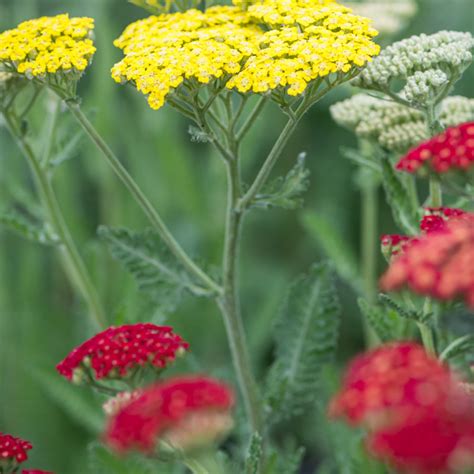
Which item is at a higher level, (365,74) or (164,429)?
(365,74)

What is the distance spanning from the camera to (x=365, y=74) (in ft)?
5.22

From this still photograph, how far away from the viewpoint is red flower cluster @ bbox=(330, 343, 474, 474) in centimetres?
88

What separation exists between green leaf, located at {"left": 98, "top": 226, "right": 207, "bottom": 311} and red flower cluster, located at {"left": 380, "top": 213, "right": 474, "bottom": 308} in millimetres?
757

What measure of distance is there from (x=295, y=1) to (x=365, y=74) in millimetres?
184

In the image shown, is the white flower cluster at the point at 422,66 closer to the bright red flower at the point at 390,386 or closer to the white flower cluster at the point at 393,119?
the white flower cluster at the point at 393,119

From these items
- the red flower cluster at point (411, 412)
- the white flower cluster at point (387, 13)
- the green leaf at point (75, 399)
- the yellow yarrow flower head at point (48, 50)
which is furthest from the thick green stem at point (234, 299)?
the white flower cluster at point (387, 13)

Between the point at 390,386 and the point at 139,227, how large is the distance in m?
1.96

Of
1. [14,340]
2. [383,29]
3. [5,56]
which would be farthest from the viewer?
[14,340]

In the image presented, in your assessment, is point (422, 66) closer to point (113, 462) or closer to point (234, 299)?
point (234, 299)

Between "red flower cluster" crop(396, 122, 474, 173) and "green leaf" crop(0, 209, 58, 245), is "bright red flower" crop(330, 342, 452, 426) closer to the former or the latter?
"red flower cluster" crop(396, 122, 474, 173)

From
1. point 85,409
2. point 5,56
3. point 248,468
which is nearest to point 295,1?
point 5,56

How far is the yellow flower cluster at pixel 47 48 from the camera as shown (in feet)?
4.99

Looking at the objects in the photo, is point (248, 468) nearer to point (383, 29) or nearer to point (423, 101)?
point (423, 101)

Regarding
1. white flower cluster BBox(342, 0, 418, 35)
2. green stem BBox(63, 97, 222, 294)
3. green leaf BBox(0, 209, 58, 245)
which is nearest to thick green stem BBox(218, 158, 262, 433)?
green stem BBox(63, 97, 222, 294)
